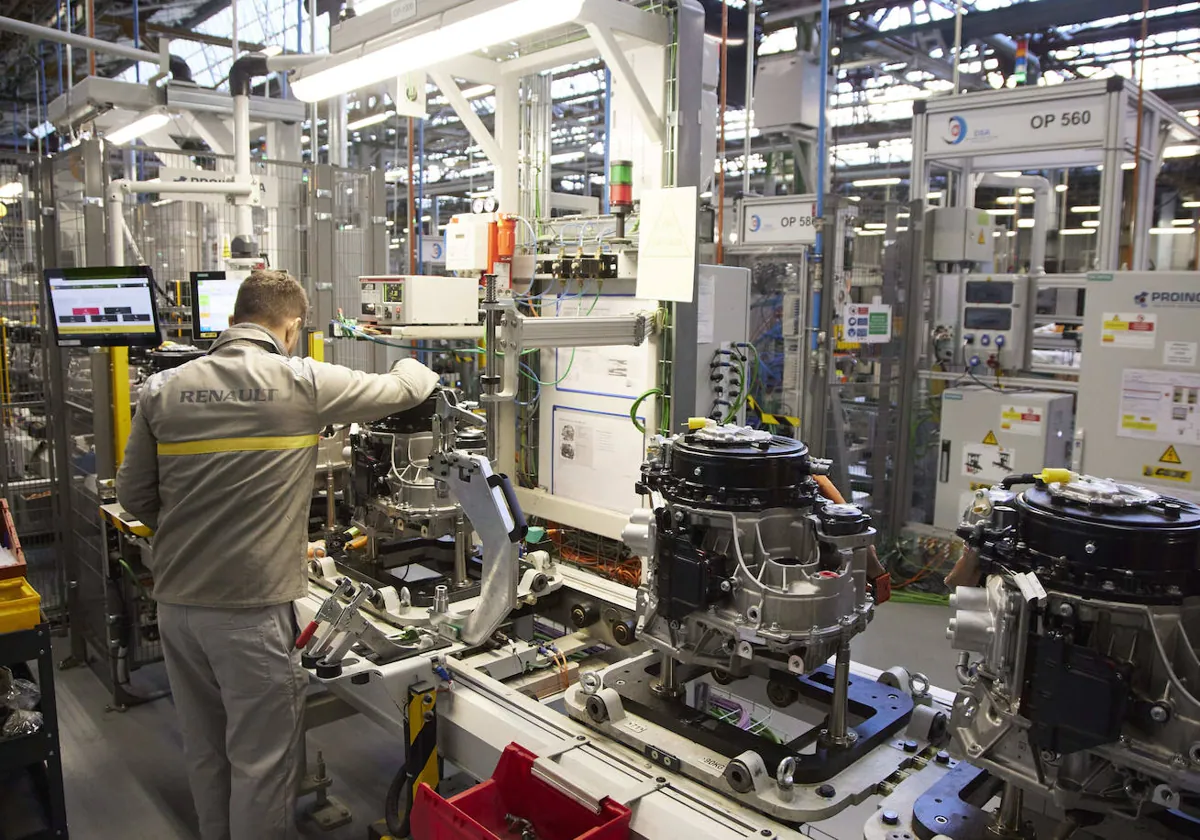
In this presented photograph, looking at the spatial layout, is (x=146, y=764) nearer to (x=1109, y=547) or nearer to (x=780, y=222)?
(x=1109, y=547)

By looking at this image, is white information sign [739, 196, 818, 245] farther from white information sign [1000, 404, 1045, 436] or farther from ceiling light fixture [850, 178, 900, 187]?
ceiling light fixture [850, 178, 900, 187]

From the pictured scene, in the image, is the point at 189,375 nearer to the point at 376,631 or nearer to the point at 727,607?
the point at 376,631

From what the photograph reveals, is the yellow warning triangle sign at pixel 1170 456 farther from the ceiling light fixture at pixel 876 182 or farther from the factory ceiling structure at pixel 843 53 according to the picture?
the ceiling light fixture at pixel 876 182

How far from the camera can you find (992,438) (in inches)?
223

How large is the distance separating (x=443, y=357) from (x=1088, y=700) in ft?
27.9

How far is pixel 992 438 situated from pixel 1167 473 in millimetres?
1232

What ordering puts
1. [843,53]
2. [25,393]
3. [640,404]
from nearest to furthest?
A: [640,404]
[25,393]
[843,53]

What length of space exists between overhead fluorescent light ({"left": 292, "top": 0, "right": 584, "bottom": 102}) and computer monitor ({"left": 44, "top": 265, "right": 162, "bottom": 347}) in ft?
3.59

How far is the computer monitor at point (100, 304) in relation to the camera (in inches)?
151

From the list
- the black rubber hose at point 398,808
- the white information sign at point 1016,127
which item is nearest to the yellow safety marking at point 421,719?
the black rubber hose at point 398,808

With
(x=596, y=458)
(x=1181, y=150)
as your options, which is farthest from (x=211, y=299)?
(x=1181, y=150)

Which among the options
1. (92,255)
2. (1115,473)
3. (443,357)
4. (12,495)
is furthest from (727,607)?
(443,357)

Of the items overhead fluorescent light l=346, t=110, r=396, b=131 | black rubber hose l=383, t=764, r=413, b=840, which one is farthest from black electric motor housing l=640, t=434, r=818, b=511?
overhead fluorescent light l=346, t=110, r=396, b=131

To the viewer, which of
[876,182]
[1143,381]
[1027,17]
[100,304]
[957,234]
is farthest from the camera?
[876,182]
